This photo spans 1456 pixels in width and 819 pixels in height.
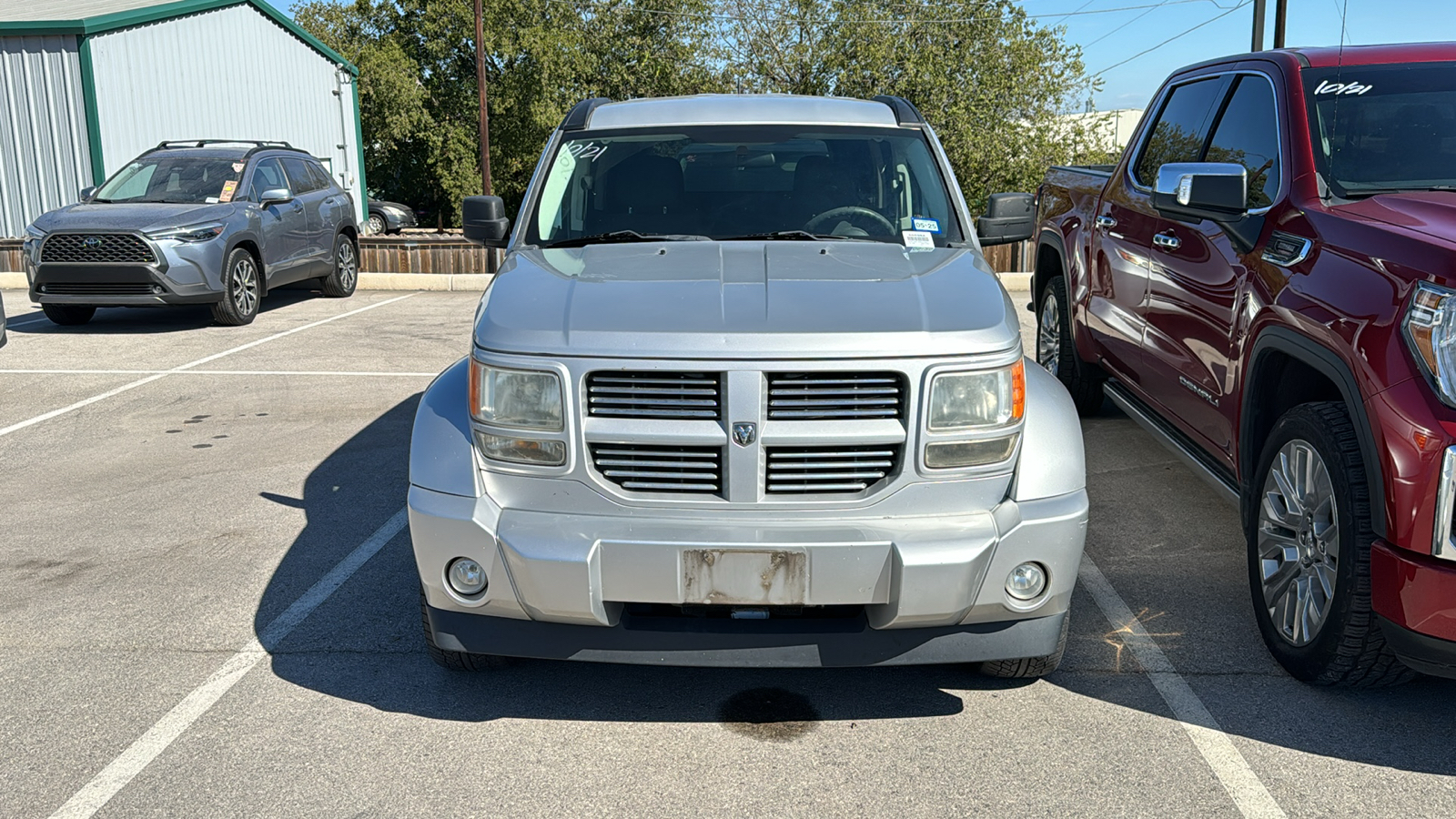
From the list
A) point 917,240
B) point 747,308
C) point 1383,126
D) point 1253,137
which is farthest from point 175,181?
point 1383,126

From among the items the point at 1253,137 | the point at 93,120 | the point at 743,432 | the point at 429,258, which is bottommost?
the point at 429,258

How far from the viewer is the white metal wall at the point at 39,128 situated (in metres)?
19.3

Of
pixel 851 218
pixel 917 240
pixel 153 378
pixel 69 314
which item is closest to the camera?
pixel 917 240

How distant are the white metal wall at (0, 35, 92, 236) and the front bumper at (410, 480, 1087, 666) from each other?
19.5 m

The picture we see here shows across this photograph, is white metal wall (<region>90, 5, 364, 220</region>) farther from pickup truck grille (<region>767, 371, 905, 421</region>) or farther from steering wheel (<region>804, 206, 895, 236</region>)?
pickup truck grille (<region>767, 371, 905, 421</region>)

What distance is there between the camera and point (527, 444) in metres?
3.29

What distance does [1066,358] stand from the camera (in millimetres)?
7016

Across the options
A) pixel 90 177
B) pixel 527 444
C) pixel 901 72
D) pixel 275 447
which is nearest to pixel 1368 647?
pixel 527 444

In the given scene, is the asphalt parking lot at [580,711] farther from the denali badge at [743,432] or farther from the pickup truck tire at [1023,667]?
the denali badge at [743,432]

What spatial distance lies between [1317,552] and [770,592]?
1718 millimetres

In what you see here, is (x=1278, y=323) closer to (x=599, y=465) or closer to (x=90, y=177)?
(x=599, y=465)

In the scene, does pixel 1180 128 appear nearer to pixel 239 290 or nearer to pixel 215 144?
pixel 239 290

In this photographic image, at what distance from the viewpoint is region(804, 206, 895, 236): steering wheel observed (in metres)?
4.56

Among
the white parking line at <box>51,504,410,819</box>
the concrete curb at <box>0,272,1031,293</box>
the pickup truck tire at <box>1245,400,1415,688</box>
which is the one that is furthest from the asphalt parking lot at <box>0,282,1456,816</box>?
the concrete curb at <box>0,272,1031,293</box>
